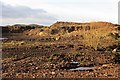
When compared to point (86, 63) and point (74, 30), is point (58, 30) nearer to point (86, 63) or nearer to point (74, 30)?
point (74, 30)

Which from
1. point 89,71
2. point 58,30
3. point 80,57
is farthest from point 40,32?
point 89,71

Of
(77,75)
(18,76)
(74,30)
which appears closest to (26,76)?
(18,76)

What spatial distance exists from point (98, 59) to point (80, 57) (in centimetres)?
122

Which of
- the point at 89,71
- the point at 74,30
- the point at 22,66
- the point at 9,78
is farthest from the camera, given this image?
the point at 74,30

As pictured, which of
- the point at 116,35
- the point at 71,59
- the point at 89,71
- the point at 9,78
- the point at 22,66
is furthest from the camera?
the point at 116,35

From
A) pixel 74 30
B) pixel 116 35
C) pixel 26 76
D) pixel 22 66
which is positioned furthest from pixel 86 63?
pixel 74 30

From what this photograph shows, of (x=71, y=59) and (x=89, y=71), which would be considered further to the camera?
(x=71, y=59)

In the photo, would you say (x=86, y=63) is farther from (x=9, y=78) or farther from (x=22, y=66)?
(x=9, y=78)

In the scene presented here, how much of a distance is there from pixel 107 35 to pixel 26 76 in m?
24.1

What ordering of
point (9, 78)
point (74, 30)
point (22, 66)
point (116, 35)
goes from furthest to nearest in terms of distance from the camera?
point (74, 30)
point (116, 35)
point (22, 66)
point (9, 78)

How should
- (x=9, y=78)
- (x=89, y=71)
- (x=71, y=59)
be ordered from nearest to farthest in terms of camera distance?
(x=9, y=78), (x=89, y=71), (x=71, y=59)

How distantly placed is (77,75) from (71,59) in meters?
5.34

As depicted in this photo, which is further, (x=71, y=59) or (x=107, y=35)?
(x=107, y=35)

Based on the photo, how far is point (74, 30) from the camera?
54438 millimetres
